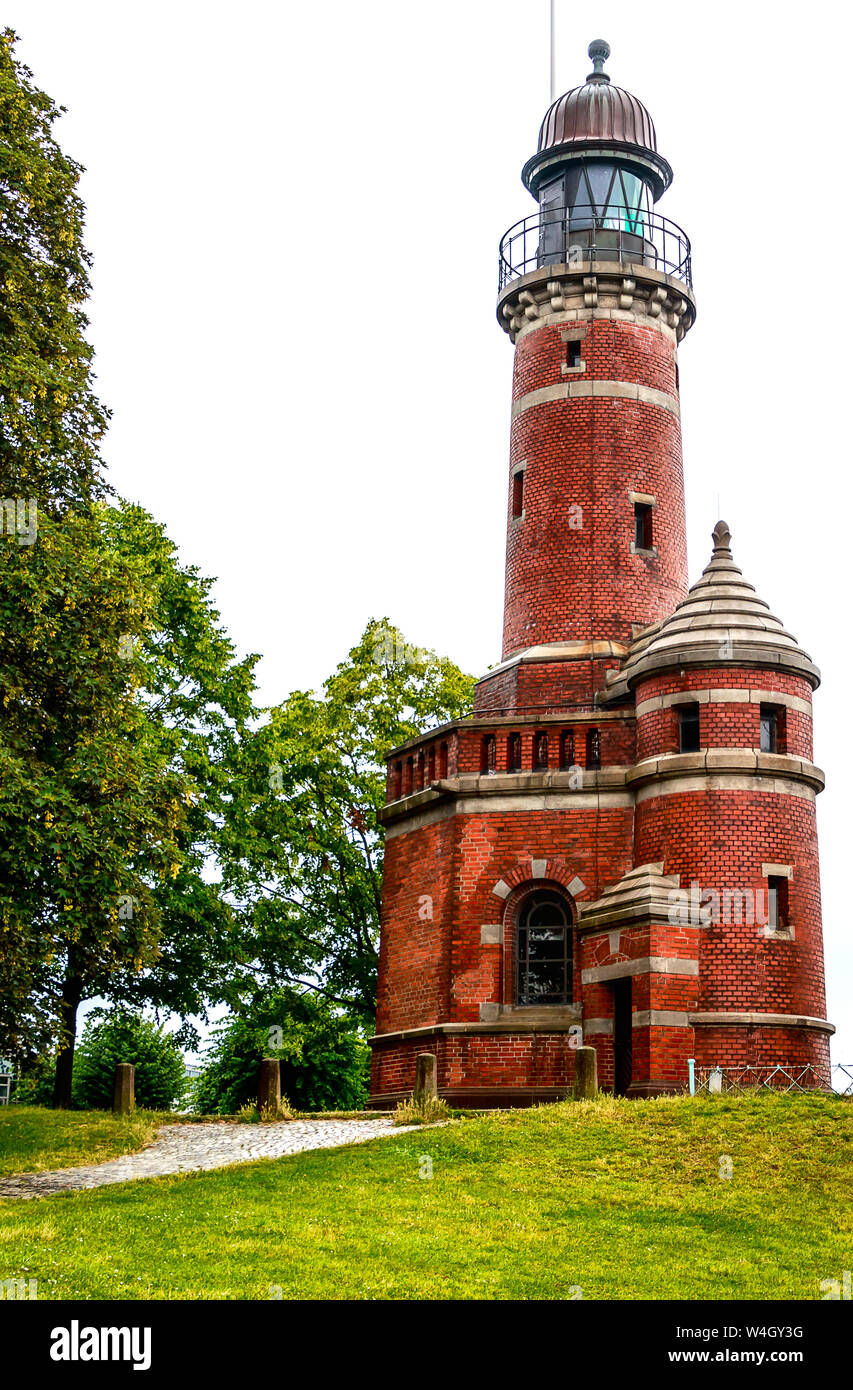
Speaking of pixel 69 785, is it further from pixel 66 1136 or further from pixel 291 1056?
pixel 291 1056

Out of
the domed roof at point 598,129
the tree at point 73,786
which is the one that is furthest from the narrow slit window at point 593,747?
the domed roof at point 598,129

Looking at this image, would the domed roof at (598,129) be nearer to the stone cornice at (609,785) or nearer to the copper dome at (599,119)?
the copper dome at (599,119)

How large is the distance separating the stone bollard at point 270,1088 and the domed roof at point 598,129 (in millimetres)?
19301

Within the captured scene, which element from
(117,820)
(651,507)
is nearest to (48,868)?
(117,820)

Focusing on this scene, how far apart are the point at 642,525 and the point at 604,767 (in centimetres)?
616

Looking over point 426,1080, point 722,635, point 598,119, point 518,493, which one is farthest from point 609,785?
point 598,119

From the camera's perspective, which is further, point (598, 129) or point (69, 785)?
point (598, 129)

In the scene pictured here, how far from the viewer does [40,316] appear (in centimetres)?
2227

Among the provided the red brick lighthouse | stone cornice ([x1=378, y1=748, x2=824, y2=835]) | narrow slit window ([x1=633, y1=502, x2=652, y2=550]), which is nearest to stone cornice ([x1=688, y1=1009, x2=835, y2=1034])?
the red brick lighthouse

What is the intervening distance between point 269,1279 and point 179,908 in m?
18.7

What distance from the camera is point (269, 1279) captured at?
13758mm

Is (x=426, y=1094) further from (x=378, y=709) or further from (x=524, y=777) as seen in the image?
(x=378, y=709)
